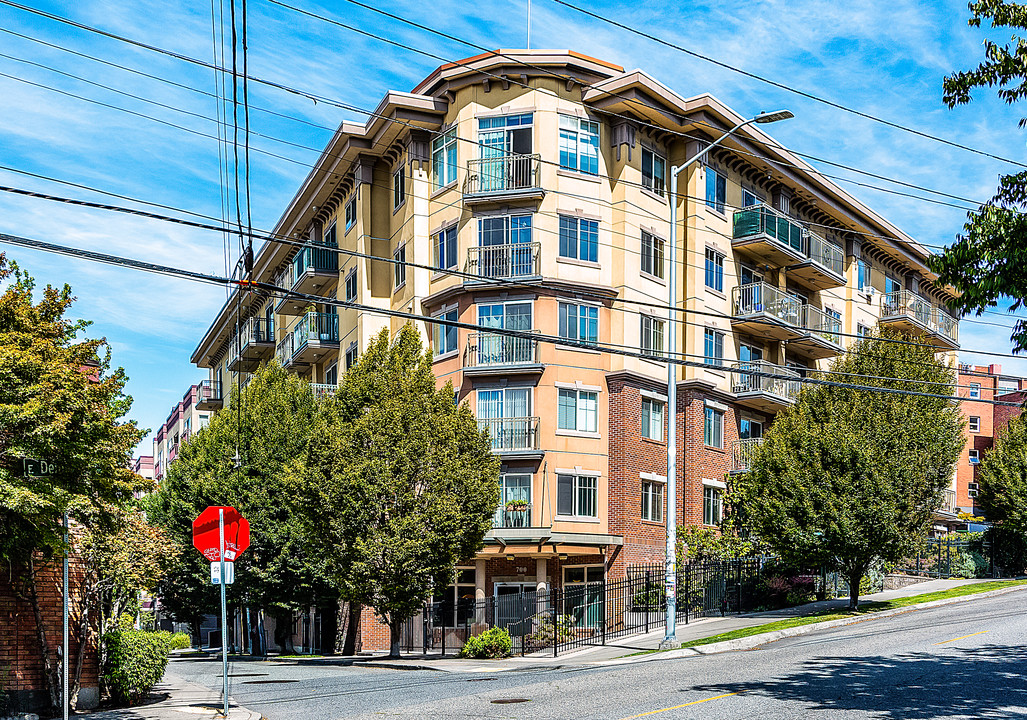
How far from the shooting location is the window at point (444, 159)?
3962 centimetres

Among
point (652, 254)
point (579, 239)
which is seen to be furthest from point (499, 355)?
point (652, 254)

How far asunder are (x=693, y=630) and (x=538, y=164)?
59.2ft

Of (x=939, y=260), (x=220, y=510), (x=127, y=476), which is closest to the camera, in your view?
(x=939, y=260)

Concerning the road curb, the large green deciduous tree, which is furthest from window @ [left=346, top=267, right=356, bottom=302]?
the large green deciduous tree

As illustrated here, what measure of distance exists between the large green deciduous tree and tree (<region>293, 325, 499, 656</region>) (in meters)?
11.9

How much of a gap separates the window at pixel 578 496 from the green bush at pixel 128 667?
19.8m

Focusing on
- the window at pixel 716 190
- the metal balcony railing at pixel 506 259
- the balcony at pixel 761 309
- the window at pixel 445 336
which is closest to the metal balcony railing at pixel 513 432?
the window at pixel 445 336

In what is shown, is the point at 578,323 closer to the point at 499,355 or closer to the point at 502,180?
the point at 499,355

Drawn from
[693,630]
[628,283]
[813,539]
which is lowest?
[693,630]

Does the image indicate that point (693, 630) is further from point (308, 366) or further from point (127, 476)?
point (308, 366)

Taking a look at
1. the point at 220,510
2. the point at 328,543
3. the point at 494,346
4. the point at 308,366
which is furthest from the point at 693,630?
the point at 308,366

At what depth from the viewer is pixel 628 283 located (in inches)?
1533

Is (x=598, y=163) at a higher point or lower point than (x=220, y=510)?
higher

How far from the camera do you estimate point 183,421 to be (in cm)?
10344
